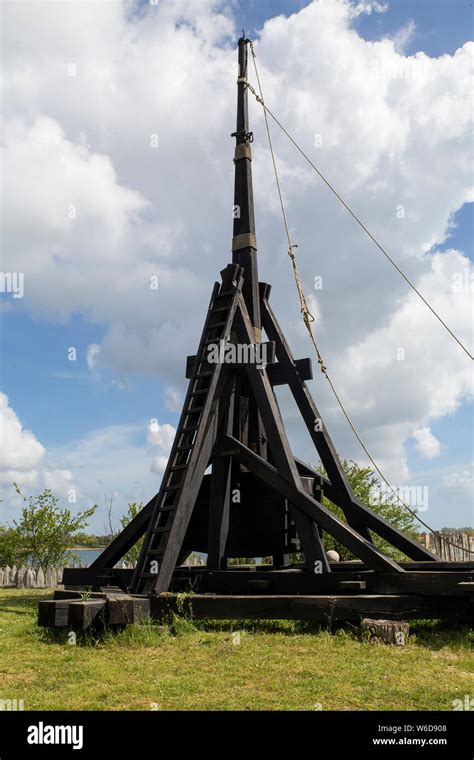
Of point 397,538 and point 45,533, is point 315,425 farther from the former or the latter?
point 45,533

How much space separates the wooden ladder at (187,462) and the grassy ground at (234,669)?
0.98 metres

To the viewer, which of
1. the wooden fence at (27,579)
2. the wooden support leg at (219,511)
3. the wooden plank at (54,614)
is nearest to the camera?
the wooden plank at (54,614)

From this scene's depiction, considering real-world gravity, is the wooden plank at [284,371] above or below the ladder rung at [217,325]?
below

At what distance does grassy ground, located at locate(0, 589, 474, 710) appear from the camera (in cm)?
523

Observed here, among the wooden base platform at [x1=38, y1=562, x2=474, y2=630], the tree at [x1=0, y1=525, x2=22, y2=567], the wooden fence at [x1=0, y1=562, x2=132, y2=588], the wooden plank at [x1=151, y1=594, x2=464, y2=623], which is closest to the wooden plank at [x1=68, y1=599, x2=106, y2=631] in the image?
the wooden base platform at [x1=38, y1=562, x2=474, y2=630]

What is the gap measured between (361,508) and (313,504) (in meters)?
2.34

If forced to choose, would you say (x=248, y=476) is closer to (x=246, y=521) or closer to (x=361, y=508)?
(x=246, y=521)

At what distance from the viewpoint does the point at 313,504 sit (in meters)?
8.80

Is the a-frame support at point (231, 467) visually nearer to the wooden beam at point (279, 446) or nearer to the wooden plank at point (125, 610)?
the wooden beam at point (279, 446)

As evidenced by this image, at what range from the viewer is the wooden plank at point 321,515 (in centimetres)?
841

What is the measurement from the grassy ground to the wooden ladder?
38.8 inches

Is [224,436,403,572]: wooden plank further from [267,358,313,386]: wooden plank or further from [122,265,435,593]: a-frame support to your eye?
[267,358,313,386]: wooden plank

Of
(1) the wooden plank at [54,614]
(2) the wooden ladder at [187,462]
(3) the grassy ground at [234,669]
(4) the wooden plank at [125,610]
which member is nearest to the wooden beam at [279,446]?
(2) the wooden ladder at [187,462]
